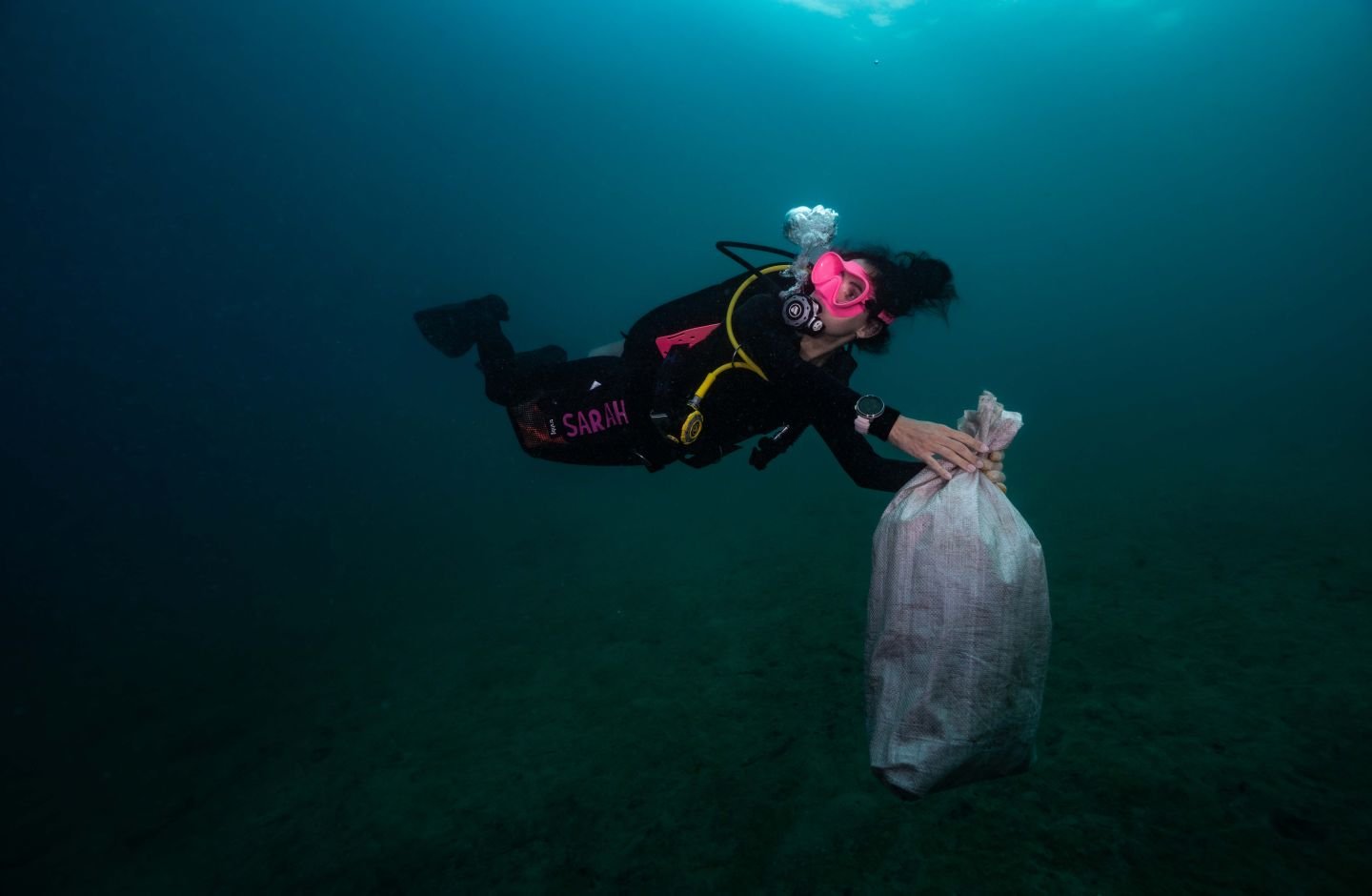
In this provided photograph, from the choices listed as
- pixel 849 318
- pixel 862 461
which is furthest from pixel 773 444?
pixel 849 318

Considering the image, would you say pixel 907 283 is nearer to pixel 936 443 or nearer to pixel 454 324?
pixel 936 443

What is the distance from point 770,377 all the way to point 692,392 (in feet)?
1.85

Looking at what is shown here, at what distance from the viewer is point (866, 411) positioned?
90.4 inches

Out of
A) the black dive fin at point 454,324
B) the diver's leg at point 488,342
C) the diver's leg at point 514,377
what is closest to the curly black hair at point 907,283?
the diver's leg at point 514,377

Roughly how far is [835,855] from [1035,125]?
6632 centimetres

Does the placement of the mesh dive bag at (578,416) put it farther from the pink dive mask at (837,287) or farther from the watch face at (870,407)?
the watch face at (870,407)

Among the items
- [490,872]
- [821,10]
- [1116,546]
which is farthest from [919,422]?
[821,10]

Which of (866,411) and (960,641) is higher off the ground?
(866,411)

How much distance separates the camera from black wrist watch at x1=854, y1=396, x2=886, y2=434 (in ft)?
7.45

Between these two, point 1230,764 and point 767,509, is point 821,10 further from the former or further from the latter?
point 1230,764

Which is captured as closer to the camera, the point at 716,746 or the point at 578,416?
the point at 578,416

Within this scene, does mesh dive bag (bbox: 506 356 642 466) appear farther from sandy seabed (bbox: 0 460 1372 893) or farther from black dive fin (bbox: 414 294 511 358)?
sandy seabed (bbox: 0 460 1372 893)

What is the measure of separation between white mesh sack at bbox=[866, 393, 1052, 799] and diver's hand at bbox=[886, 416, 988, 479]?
8 cm

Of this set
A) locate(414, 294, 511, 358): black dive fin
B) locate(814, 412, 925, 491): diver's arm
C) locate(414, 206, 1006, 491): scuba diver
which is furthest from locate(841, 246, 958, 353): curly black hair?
locate(414, 294, 511, 358): black dive fin
